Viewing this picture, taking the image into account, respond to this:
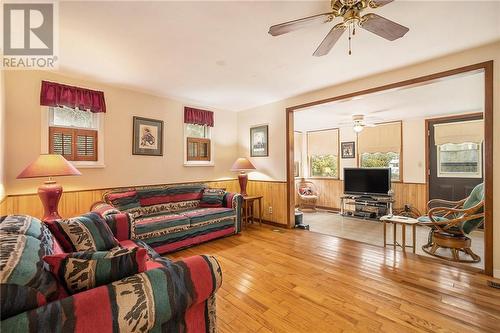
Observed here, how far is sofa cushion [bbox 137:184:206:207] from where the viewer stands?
3623mm

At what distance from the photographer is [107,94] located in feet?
11.8

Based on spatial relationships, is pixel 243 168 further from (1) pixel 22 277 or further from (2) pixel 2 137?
(1) pixel 22 277

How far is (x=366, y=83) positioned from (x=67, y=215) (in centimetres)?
486

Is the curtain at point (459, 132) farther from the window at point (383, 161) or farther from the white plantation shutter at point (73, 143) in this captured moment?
the white plantation shutter at point (73, 143)

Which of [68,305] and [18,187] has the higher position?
A: [18,187]

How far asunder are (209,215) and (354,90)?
10.2ft

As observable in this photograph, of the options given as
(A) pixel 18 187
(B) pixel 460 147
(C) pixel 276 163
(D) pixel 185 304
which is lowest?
(D) pixel 185 304

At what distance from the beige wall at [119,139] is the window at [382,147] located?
146 inches

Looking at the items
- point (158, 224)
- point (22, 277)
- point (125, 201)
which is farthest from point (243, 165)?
point (22, 277)

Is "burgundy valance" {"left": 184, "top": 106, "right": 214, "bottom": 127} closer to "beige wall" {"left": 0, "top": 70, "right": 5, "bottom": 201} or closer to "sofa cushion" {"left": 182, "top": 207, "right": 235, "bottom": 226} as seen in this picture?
"sofa cushion" {"left": 182, "top": 207, "right": 235, "bottom": 226}

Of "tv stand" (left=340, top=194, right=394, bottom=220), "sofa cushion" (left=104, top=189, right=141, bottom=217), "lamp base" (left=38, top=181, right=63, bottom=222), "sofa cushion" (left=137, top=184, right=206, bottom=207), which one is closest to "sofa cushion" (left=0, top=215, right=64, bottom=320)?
"lamp base" (left=38, top=181, right=63, bottom=222)

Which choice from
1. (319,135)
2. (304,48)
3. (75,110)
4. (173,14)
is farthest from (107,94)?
(319,135)

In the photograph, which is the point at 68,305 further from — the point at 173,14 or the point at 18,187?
the point at 18,187

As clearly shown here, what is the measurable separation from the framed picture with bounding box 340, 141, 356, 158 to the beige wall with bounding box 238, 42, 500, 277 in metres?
2.92
